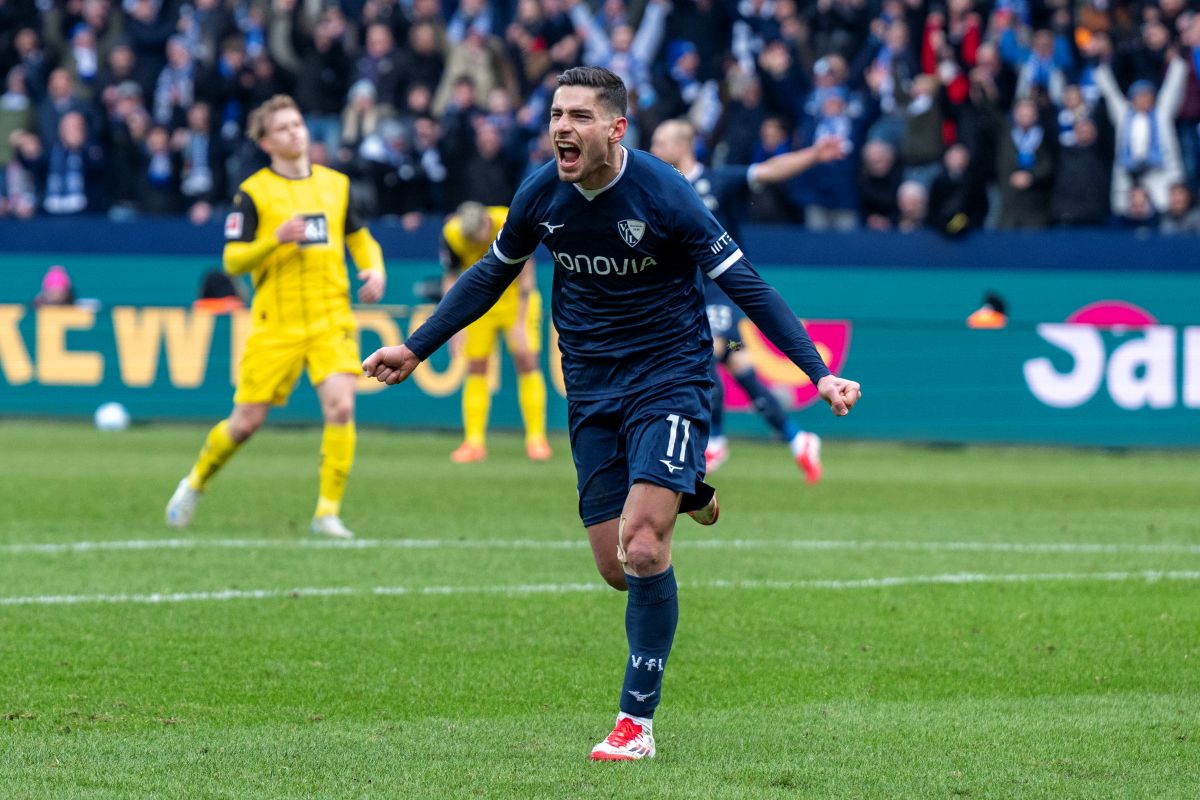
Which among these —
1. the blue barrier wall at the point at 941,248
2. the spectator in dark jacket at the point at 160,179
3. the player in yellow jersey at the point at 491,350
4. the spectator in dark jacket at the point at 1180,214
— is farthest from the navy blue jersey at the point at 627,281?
the spectator in dark jacket at the point at 160,179

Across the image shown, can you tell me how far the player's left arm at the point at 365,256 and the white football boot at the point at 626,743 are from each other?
18.6 feet

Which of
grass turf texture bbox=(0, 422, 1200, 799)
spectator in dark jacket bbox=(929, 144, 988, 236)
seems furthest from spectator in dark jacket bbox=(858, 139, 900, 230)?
grass turf texture bbox=(0, 422, 1200, 799)

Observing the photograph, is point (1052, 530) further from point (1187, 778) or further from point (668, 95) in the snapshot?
point (668, 95)

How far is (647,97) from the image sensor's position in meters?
21.8

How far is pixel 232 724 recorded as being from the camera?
624 centimetres

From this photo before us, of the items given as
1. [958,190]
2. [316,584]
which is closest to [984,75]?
[958,190]

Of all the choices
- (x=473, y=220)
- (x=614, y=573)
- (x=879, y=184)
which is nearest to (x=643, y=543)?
(x=614, y=573)

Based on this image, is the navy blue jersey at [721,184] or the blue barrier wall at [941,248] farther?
the blue barrier wall at [941,248]

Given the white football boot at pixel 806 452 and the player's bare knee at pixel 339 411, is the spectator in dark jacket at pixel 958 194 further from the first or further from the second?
the player's bare knee at pixel 339 411

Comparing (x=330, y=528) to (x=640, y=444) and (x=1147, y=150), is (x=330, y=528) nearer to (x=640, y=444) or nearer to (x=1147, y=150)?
(x=640, y=444)

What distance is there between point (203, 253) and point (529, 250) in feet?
54.4

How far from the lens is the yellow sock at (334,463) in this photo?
1112cm

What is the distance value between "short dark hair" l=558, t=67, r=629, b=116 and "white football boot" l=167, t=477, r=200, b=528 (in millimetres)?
5882

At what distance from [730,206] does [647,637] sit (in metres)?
8.38
